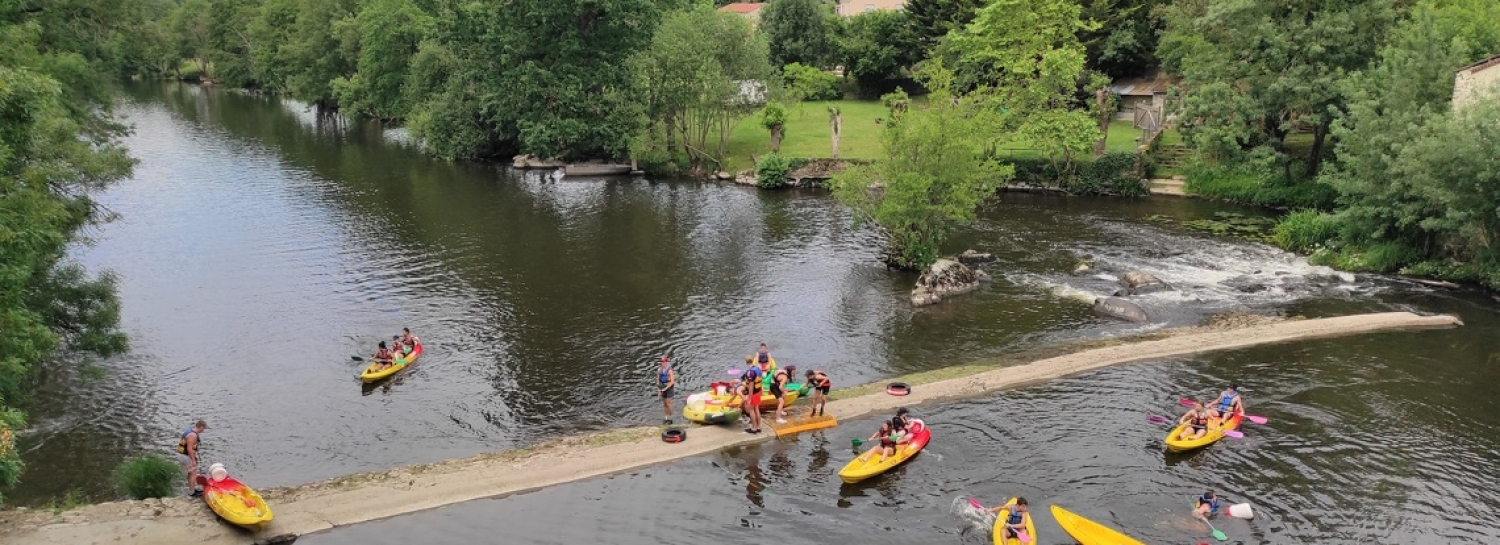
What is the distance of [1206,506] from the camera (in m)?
20.9

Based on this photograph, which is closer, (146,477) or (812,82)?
(146,477)

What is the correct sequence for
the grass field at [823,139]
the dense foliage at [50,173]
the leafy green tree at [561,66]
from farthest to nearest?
the leafy green tree at [561,66], the grass field at [823,139], the dense foliage at [50,173]

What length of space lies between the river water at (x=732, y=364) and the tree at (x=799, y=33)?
41.6 metres

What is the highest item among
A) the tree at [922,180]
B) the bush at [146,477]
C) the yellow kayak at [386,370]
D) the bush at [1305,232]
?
the tree at [922,180]

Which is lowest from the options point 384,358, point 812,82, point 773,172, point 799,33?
point 384,358

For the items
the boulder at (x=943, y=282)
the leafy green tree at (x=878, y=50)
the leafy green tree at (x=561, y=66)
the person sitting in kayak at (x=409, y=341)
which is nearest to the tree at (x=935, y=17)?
the leafy green tree at (x=878, y=50)

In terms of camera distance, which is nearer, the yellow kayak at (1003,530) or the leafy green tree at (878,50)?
the yellow kayak at (1003,530)

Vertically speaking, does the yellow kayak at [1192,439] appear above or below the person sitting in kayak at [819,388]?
below

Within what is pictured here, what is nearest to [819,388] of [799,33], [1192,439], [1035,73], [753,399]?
[753,399]

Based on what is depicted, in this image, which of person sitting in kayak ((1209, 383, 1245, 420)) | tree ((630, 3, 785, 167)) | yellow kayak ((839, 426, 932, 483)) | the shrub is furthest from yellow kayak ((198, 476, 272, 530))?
tree ((630, 3, 785, 167))

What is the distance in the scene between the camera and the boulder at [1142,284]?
37719 mm

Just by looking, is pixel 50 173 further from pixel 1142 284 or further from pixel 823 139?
pixel 823 139

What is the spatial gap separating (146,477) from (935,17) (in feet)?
228

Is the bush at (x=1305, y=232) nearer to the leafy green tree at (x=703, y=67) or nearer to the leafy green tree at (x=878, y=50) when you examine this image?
the leafy green tree at (x=703, y=67)
